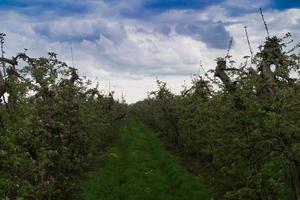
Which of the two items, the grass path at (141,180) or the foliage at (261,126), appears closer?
the foliage at (261,126)

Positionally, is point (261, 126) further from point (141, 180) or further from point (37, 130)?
point (141, 180)

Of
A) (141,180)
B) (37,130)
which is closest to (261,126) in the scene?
(37,130)

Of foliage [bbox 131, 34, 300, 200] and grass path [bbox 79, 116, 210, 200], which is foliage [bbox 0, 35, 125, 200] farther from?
foliage [bbox 131, 34, 300, 200]

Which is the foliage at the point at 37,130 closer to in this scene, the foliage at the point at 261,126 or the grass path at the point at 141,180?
the grass path at the point at 141,180

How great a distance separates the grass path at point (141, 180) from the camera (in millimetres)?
29141

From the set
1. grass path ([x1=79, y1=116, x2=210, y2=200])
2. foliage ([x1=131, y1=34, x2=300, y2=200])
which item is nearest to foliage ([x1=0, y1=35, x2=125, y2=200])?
grass path ([x1=79, y1=116, x2=210, y2=200])

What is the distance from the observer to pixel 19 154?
1664 centimetres

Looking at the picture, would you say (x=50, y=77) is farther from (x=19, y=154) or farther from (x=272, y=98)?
(x=272, y=98)

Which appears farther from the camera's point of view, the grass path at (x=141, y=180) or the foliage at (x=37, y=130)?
the grass path at (x=141, y=180)

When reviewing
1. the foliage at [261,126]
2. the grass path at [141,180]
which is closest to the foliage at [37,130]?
the grass path at [141,180]

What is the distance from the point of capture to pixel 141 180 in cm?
3291

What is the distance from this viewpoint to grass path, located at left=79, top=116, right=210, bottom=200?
95.6 feet

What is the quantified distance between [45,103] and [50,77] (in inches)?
53.8

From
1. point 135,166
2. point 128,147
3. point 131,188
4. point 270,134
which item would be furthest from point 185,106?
point 270,134
